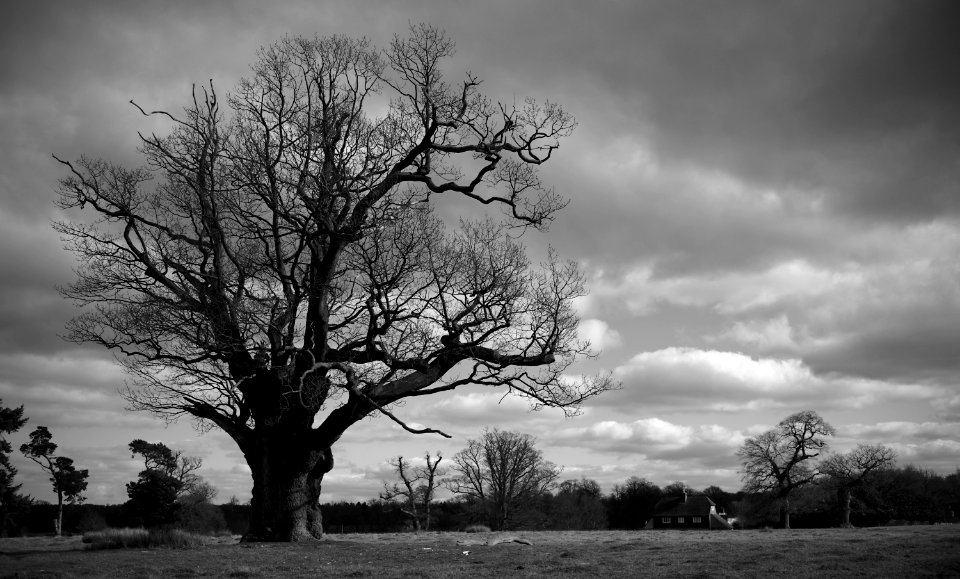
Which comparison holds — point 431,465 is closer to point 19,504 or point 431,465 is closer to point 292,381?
point 19,504

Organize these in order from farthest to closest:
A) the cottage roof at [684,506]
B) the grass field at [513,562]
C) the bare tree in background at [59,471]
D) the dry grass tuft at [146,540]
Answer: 1. the cottage roof at [684,506]
2. the bare tree in background at [59,471]
3. the dry grass tuft at [146,540]
4. the grass field at [513,562]

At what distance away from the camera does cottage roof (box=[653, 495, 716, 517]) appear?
92562 mm

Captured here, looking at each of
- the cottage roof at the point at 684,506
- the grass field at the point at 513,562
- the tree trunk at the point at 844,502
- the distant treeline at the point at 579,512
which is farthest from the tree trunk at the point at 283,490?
the cottage roof at the point at 684,506

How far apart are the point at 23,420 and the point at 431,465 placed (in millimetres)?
29532

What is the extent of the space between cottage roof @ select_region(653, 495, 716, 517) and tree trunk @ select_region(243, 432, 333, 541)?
264 ft

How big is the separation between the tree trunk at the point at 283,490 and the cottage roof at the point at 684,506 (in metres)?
80.5

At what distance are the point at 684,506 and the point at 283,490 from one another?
83472 millimetres

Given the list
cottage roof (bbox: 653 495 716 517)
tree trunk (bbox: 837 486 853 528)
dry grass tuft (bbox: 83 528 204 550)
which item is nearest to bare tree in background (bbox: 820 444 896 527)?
tree trunk (bbox: 837 486 853 528)

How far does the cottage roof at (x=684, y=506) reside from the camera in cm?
9256

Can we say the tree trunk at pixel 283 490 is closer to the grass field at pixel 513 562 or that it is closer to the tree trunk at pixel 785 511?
the grass field at pixel 513 562

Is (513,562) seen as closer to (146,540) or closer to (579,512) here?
(146,540)

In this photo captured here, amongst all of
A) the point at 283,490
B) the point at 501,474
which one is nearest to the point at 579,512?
the point at 501,474

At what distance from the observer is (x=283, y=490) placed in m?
21.7

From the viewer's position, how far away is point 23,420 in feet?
145
